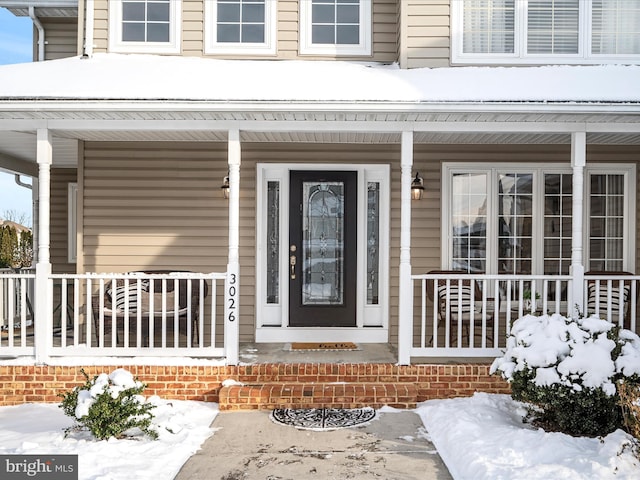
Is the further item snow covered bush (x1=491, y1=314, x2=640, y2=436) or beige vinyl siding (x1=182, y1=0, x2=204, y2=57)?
beige vinyl siding (x1=182, y1=0, x2=204, y2=57)

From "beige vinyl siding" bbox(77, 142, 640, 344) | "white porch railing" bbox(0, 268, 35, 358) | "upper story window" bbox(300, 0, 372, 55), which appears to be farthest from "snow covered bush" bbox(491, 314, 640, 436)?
"white porch railing" bbox(0, 268, 35, 358)

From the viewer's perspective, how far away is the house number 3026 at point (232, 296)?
5.64 metres

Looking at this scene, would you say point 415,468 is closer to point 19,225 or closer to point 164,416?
point 164,416

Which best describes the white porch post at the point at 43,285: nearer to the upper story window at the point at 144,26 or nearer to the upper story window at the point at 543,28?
the upper story window at the point at 144,26

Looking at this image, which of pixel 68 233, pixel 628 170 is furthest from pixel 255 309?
pixel 628 170

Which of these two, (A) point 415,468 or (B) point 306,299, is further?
(B) point 306,299

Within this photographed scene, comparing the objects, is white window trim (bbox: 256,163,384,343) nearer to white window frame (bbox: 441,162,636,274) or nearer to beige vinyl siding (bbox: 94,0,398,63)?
white window frame (bbox: 441,162,636,274)

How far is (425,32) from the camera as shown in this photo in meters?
7.03

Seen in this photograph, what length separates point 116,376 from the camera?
464cm

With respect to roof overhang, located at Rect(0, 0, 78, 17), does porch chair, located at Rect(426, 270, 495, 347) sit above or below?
below

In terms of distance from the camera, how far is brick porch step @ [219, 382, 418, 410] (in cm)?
545

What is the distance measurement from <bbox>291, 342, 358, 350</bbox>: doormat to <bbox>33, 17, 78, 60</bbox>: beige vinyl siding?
6.10m

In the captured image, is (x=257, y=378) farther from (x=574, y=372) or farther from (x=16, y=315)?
(x=16, y=315)

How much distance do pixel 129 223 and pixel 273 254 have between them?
6.27ft
